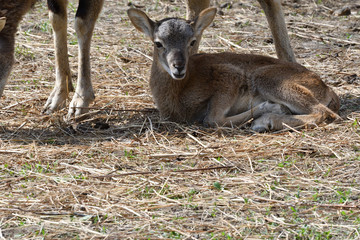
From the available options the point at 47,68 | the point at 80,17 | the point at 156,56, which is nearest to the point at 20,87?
the point at 47,68

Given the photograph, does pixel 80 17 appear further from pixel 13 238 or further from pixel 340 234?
pixel 340 234

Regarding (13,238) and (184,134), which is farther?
(184,134)

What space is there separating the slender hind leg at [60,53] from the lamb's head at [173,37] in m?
1.29

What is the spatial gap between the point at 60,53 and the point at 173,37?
1.92 m

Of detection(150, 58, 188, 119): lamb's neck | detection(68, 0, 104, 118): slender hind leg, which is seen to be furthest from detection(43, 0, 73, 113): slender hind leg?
detection(150, 58, 188, 119): lamb's neck

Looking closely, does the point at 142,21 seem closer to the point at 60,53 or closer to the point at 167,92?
the point at 167,92

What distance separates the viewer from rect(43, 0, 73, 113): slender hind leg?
817cm

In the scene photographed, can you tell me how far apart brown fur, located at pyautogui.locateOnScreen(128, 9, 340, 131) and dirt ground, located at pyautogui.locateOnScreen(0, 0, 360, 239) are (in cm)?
20

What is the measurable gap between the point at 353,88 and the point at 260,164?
3.17 metres

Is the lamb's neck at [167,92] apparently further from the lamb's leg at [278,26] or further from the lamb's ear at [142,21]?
the lamb's leg at [278,26]

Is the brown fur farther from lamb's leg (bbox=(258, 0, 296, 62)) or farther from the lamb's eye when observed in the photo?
lamb's leg (bbox=(258, 0, 296, 62))

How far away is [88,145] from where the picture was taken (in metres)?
6.68

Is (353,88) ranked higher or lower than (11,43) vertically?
lower

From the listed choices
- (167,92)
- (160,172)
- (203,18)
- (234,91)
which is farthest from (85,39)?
(160,172)
